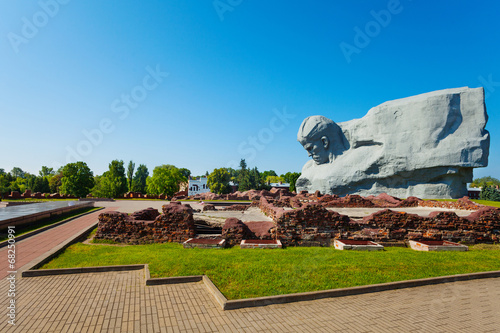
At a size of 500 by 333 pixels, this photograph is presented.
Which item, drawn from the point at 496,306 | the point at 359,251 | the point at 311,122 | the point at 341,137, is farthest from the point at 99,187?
the point at 496,306

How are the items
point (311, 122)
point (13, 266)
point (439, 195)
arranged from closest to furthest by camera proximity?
point (13, 266), point (439, 195), point (311, 122)

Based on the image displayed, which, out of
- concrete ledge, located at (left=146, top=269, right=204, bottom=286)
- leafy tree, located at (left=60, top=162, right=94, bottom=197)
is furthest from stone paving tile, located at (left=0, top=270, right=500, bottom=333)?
leafy tree, located at (left=60, top=162, right=94, bottom=197)

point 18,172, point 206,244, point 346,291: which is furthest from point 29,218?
point 18,172

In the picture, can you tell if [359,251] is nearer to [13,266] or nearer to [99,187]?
[13,266]

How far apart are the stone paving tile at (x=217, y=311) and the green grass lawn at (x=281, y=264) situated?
48 cm

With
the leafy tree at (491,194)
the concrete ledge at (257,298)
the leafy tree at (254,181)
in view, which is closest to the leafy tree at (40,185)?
the leafy tree at (254,181)

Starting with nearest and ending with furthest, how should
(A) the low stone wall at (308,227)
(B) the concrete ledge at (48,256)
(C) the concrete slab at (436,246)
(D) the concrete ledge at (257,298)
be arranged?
(D) the concrete ledge at (257,298) < (B) the concrete ledge at (48,256) < (C) the concrete slab at (436,246) < (A) the low stone wall at (308,227)

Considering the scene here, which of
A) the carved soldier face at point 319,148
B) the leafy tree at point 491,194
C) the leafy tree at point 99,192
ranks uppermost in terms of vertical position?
the carved soldier face at point 319,148

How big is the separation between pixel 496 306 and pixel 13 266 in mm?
9783

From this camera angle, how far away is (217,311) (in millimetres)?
4281

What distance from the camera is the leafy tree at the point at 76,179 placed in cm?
4250

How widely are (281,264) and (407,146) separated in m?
36.5

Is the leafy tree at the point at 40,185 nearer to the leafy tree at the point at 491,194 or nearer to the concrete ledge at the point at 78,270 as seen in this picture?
the concrete ledge at the point at 78,270

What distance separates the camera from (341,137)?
45188 millimetres
